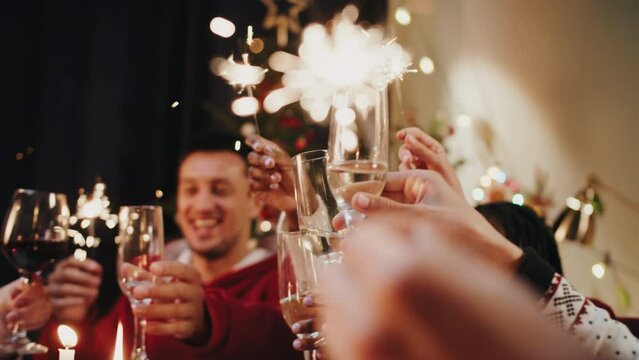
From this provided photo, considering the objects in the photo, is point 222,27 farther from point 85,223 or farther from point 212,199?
point 212,199

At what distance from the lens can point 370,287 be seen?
1.01ft

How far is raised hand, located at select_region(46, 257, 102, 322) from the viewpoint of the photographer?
1487mm

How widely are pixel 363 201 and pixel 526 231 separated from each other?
988mm

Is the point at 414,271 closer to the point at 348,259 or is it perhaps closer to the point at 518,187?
the point at 348,259

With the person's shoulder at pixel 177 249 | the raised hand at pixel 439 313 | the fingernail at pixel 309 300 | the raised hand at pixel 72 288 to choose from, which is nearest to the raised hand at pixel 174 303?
the raised hand at pixel 72 288

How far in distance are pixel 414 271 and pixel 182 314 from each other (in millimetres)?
1082

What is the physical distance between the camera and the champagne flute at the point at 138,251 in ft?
4.08

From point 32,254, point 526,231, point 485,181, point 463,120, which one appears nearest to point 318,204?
point 32,254

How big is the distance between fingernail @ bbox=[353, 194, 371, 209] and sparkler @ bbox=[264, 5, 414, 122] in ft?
0.60

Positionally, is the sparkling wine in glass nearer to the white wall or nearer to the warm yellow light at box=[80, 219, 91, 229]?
the white wall

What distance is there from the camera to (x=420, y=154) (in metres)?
1.20

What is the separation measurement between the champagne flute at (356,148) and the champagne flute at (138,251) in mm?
593

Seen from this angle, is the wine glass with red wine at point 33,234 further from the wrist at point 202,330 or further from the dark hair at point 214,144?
the dark hair at point 214,144

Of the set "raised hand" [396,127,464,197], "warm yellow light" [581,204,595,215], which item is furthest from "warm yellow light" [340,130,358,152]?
"warm yellow light" [581,204,595,215]
